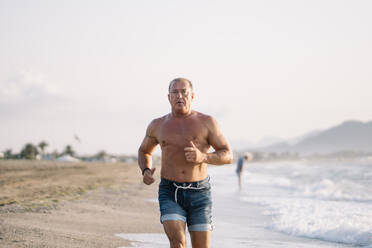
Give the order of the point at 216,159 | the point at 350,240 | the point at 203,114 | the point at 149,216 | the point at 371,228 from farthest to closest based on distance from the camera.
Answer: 1. the point at 149,216
2. the point at 371,228
3. the point at 350,240
4. the point at 203,114
5. the point at 216,159

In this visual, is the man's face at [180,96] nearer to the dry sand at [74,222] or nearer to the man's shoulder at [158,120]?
the man's shoulder at [158,120]

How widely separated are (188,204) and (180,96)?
3.32 ft

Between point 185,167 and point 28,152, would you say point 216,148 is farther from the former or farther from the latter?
point 28,152

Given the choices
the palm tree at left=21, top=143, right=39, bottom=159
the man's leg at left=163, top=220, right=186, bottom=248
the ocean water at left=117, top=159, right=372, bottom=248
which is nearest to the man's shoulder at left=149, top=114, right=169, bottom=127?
the man's leg at left=163, top=220, right=186, bottom=248

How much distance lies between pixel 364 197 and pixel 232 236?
9.64m

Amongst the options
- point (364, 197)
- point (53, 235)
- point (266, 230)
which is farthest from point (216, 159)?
point (364, 197)

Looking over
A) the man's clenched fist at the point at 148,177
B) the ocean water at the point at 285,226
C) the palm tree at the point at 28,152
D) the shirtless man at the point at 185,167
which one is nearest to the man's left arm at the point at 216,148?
the shirtless man at the point at 185,167

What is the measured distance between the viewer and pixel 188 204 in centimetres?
428

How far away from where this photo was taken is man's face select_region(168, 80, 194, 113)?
4324 mm

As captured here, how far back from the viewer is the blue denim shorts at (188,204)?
4.24 meters

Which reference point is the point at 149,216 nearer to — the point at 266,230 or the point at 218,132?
the point at 266,230

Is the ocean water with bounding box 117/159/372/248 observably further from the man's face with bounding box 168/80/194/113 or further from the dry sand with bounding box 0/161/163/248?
the man's face with bounding box 168/80/194/113

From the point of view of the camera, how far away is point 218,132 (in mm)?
4340

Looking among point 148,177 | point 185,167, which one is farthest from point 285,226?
point 148,177
